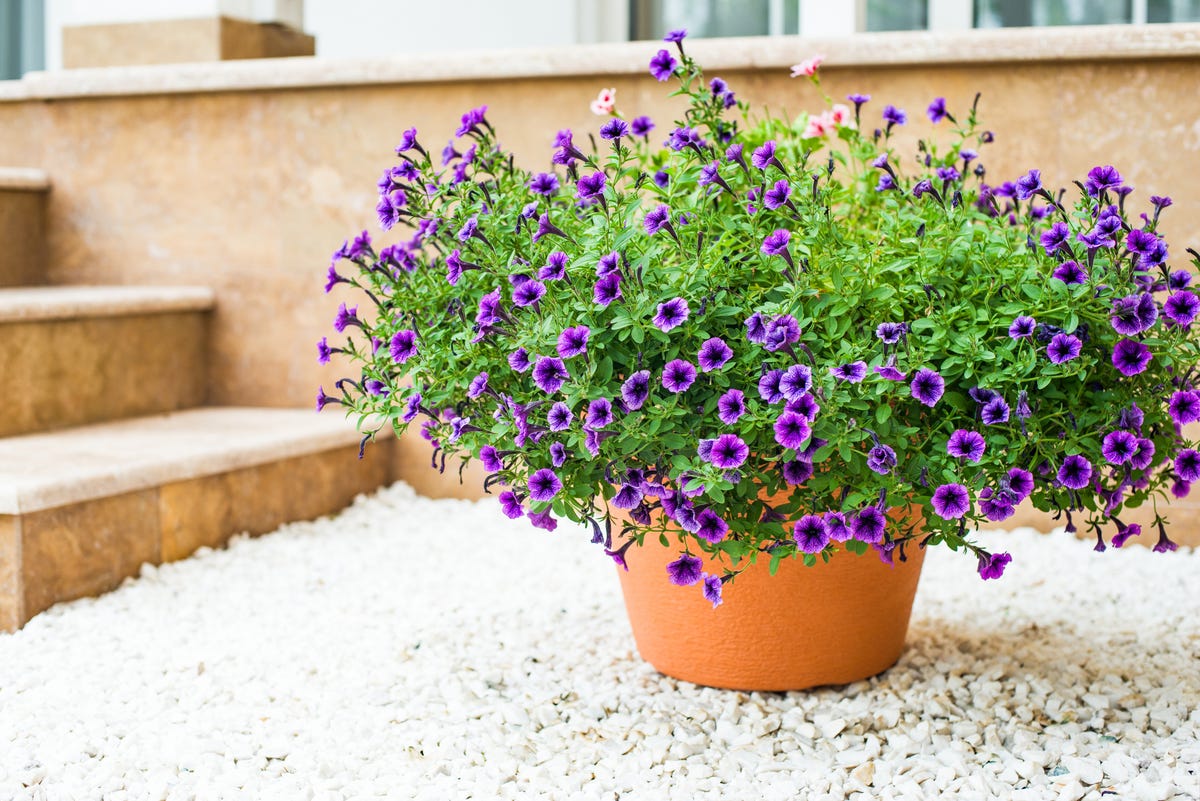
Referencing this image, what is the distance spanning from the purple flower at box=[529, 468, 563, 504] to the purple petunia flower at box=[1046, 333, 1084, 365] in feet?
1.98

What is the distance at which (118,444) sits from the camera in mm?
2486

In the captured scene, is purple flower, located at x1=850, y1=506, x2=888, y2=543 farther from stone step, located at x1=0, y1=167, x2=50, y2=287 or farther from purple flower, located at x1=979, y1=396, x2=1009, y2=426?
stone step, located at x1=0, y1=167, x2=50, y2=287

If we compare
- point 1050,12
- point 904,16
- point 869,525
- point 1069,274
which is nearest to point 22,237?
point 869,525

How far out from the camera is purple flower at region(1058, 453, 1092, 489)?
4.32 ft

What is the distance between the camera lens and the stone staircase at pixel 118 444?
2070 mm

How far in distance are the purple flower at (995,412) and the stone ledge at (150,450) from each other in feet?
5.26

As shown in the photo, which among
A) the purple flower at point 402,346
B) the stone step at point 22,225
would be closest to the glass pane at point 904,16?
the stone step at point 22,225

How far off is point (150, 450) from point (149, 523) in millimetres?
202

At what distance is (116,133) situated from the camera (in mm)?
3205

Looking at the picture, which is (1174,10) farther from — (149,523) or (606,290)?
(149,523)

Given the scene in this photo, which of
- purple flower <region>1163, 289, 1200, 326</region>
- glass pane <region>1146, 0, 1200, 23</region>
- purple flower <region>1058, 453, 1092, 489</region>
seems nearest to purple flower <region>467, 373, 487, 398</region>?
purple flower <region>1058, 453, 1092, 489</region>

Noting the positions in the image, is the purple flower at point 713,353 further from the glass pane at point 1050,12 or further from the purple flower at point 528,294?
the glass pane at point 1050,12

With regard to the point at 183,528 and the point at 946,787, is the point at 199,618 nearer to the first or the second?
the point at 183,528

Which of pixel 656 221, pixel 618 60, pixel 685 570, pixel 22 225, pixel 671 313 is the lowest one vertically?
pixel 685 570
